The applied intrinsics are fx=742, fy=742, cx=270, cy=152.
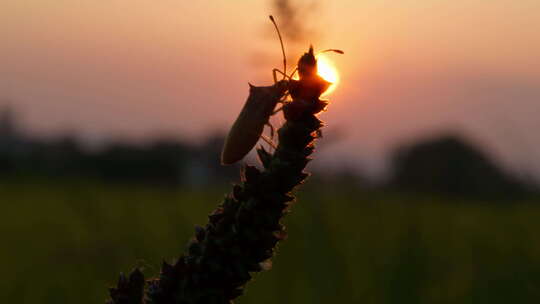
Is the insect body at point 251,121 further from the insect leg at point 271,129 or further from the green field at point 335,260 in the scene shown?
the green field at point 335,260

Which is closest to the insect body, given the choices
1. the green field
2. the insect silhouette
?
the insect silhouette

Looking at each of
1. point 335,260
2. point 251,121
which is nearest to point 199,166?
point 335,260

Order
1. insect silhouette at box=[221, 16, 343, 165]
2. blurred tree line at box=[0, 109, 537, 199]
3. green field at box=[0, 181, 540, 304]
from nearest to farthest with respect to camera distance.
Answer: insect silhouette at box=[221, 16, 343, 165] < green field at box=[0, 181, 540, 304] < blurred tree line at box=[0, 109, 537, 199]

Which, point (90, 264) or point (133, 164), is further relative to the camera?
point (133, 164)

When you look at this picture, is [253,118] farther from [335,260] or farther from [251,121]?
[335,260]

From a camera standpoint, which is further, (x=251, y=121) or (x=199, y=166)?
(x=199, y=166)

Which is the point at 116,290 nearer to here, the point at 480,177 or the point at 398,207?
the point at 398,207

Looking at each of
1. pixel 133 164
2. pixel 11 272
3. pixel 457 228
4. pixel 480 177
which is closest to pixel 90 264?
pixel 11 272

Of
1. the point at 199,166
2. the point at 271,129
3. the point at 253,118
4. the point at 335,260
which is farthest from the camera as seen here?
the point at 199,166

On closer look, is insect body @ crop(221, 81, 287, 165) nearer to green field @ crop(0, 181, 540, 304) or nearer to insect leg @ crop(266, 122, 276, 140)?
insect leg @ crop(266, 122, 276, 140)
